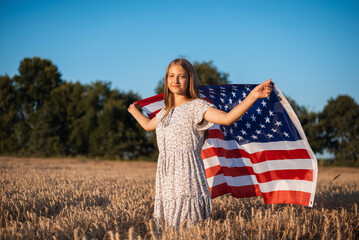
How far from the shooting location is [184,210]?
3.30 meters

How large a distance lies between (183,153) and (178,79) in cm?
92

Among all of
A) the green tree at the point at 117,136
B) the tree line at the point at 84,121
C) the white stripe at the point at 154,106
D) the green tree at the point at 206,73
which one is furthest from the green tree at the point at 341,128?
the white stripe at the point at 154,106

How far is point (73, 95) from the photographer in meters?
37.6

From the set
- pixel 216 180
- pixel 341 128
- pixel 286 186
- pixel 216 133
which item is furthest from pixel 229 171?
pixel 341 128

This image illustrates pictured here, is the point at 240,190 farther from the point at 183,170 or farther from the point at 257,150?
the point at 183,170

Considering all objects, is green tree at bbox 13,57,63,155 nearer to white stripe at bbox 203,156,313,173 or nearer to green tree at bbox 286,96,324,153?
green tree at bbox 286,96,324,153

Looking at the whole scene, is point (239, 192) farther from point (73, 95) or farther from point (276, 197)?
point (73, 95)

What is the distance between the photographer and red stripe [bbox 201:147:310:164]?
4529 mm

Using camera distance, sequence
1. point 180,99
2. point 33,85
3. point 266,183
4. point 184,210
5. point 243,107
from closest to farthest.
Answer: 1. point 243,107
2. point 184,210
3. point 180,99
4. point 266,183
5. point 33,85

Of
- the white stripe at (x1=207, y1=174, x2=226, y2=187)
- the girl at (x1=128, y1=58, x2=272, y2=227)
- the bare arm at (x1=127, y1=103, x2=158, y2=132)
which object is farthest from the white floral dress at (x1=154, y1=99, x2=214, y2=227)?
the white stripe at (x1=207, y1=174, x2=226, y2=187)

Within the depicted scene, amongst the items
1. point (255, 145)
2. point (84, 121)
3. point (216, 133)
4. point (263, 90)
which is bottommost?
point (255, 145)

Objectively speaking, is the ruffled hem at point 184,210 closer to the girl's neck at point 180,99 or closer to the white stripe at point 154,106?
the girl's neck at point 180,99

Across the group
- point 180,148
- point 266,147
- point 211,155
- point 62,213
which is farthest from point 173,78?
point 62,213

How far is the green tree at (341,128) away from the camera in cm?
2969
